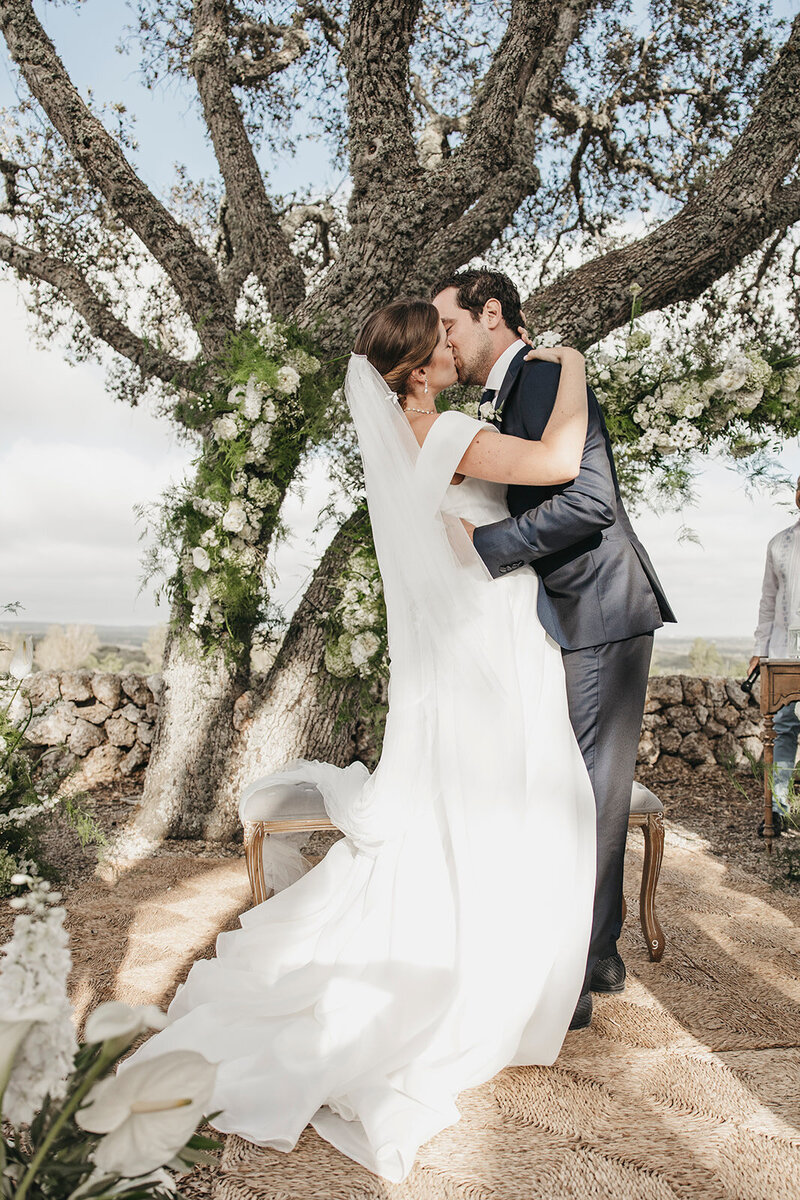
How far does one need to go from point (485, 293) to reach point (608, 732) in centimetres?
165

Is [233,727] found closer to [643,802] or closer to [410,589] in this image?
[643,802]

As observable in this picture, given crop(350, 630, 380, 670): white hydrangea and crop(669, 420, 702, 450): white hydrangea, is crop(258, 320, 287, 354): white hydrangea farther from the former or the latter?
crop(669, 420, 702, 450): white hydrangea

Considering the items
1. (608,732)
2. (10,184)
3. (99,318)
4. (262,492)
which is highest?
(10,184)

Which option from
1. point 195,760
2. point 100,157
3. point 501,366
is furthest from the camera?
point 100,157

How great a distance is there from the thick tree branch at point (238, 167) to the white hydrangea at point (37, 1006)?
5.45 metres

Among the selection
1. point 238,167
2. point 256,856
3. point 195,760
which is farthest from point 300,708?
point 238,167

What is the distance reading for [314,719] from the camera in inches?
212

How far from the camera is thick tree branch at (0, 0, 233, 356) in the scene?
562 centimetres

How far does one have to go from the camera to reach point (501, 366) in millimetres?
3025

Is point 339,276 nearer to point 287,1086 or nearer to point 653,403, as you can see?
point 653,403

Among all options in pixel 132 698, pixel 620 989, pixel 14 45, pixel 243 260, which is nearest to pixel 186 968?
pixel 620 989

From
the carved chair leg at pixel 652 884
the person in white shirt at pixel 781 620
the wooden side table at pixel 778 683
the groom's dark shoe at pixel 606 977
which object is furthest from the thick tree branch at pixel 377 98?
the groom's dark shoe at pixel 606 977

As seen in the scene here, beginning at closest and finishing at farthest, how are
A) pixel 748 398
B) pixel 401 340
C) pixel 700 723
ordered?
1. pixel 401 340
2. pixel 748 398
3. pixel 700 723

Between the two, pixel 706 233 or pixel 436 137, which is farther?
pixel 436 137
